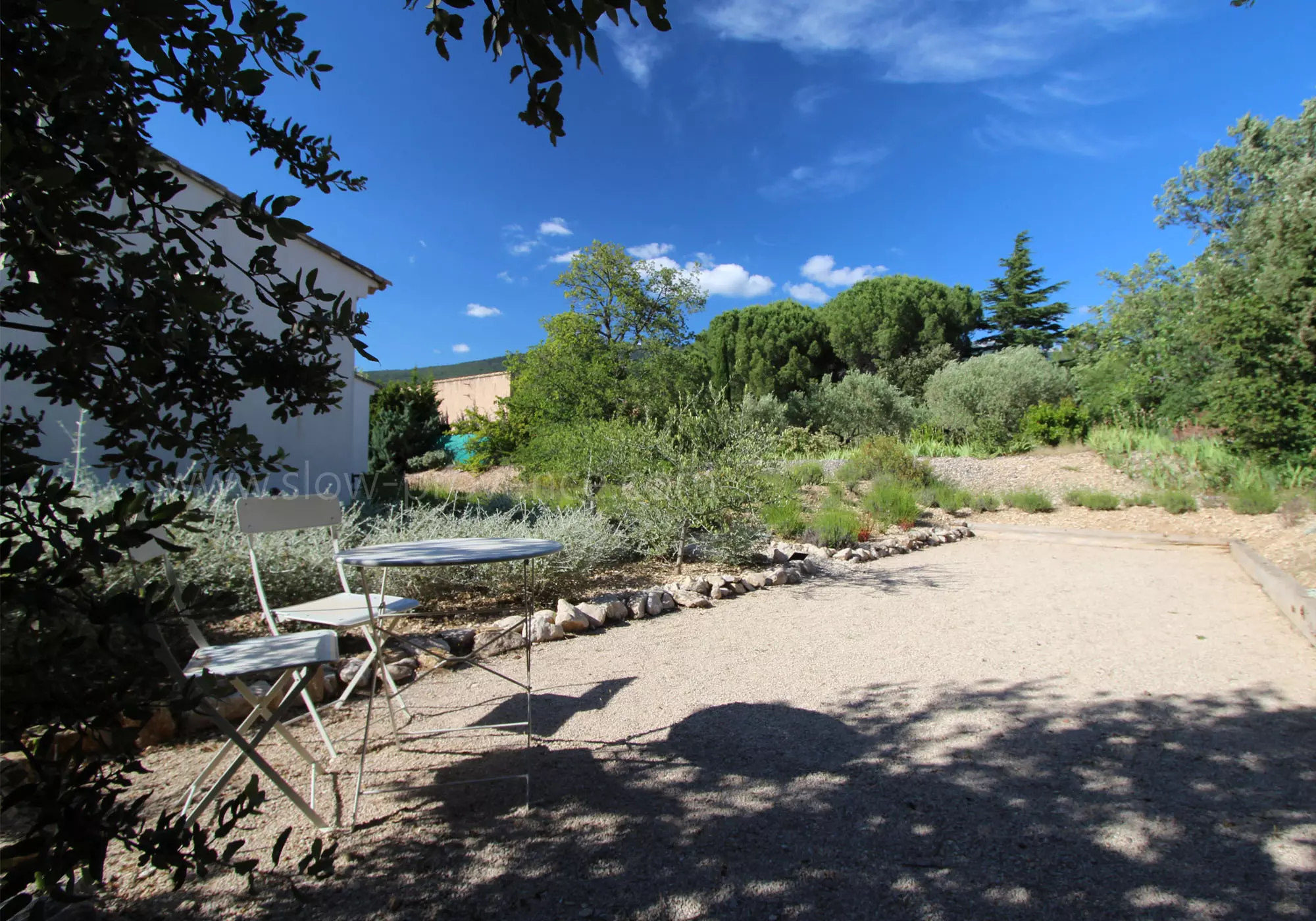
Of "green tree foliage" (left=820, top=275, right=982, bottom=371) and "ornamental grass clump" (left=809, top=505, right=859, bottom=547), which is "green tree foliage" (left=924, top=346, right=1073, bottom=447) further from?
"ornamental grass clump" (left=809, top=505, right=859, bottom=547)

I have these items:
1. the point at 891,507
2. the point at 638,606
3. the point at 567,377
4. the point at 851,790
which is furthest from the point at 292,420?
the point at 891,507

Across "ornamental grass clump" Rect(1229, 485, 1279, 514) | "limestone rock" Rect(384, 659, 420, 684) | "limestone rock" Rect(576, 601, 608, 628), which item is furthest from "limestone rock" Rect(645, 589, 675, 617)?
"ornamental grass clump" Rect(1229, 485, 1279, 514)

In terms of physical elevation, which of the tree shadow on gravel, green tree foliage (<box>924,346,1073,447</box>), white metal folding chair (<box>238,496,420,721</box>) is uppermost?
green tree foliage (<box>924,346,1073,447</box>)

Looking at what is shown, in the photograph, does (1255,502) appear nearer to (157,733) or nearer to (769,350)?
(157,733)

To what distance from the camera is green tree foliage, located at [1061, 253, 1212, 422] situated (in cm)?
1277

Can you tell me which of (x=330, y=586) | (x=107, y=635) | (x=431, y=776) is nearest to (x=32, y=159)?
(x=107, y=635)

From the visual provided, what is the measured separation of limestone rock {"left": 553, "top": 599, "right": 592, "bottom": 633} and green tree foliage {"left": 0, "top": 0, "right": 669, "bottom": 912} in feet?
9.39

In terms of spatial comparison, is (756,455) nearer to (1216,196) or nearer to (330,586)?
(330,586)

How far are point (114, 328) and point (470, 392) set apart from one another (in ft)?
70.2

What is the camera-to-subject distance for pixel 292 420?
7102mm

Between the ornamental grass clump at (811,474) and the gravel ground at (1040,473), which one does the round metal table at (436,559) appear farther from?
the gravel ground at (1040,473)

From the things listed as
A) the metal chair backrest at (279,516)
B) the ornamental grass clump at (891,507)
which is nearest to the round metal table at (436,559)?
the metal chair backrest at (279,516)

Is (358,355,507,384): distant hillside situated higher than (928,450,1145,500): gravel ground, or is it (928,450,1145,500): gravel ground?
(358,355,507,384): distant hillside

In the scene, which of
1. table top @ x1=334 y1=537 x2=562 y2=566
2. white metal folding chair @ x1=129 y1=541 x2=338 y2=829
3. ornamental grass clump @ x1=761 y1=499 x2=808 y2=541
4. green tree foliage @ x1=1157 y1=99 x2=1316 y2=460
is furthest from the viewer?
green tree foliage @ x1=1157 y1=99 x2=1316 y2=460
